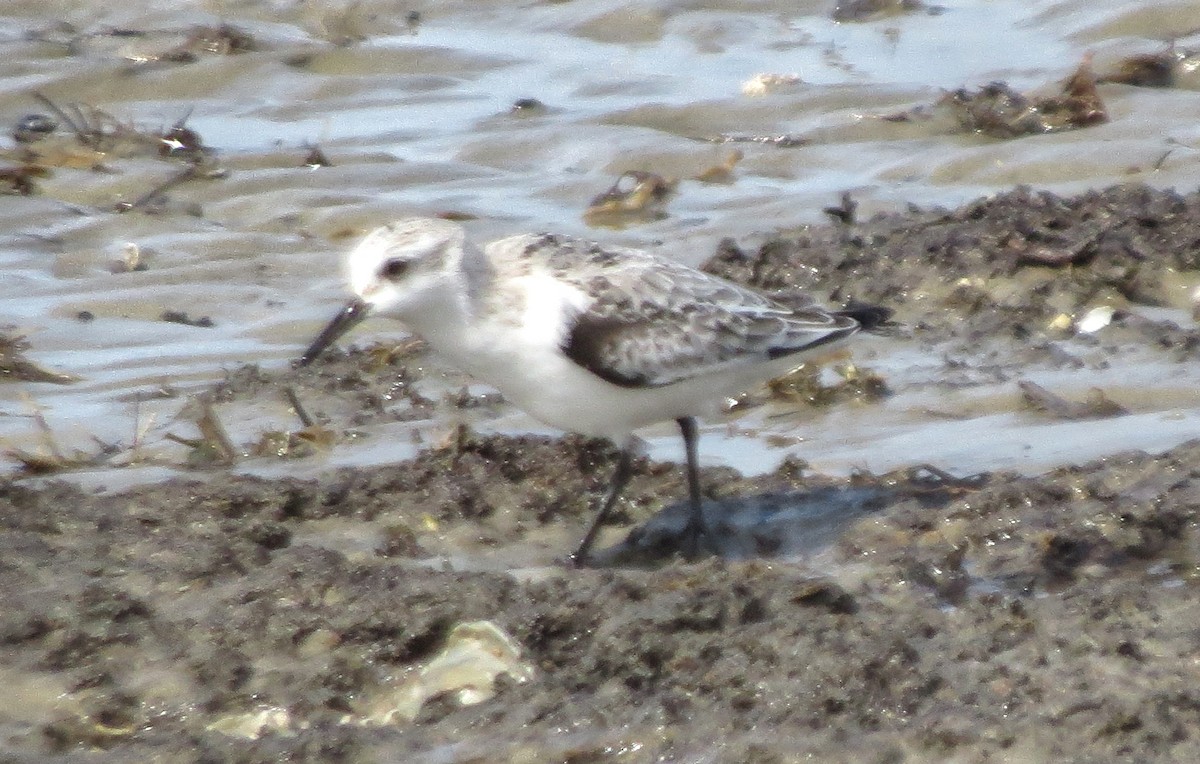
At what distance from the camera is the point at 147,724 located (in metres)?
4.36

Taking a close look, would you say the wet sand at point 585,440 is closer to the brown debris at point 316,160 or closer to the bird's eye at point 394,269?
the brown debris at point 316,160

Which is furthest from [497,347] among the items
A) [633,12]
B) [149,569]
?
[633,12]

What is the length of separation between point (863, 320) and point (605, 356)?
110 centimetres

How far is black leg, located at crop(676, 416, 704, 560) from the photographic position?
5672 mm

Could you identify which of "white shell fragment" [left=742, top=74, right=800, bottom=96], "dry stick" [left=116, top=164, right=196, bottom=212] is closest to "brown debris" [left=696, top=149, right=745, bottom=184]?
"white shell fragment" [left=742, top=74, right=800, bottom=96]

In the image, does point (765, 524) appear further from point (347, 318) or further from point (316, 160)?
point (316, 160)

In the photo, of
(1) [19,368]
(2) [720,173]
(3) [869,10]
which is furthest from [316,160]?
(3) [869,10]

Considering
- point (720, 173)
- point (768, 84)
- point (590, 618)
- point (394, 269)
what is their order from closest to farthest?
point (590, 618), point (394, 269), point (720, 173), point (768, 84)

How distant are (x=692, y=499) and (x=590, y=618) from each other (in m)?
1.26

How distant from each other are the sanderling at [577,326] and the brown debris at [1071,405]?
3.08 ft

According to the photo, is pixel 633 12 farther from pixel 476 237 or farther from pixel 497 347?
pixel 497 347

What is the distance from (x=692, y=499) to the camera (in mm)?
5828

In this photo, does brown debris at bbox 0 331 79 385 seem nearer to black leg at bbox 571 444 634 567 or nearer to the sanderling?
the sanderling

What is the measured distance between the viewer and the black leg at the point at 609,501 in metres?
5.68
